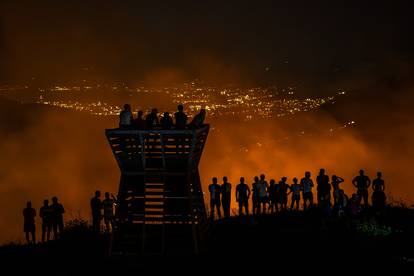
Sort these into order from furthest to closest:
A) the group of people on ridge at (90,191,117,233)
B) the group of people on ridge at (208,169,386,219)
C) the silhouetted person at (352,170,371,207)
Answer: the silhouetted person at (352,170,371,207) < the group of people on ridge at (208,169,386,219) < the group of people on ridge at (90,191,117,233)

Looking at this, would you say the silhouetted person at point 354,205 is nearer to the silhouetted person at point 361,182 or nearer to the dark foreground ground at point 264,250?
the dark foreground ground at point 264,250

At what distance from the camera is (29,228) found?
22.9 meters

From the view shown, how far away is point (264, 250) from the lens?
20.0m

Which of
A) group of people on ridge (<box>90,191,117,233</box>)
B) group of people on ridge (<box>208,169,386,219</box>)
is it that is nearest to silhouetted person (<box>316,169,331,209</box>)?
group of people on ridge (<box>208,169,386,219</box>)

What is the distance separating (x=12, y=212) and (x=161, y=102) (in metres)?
70.6

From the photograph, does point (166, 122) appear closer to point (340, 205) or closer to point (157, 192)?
point (157, 192)

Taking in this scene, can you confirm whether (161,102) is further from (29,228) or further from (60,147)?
(29,228)

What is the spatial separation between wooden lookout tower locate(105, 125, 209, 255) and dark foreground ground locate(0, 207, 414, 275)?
27.0 inches

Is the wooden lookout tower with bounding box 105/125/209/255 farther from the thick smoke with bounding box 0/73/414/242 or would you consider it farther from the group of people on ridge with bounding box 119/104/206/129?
the thick smoke with bounding box 0/73/414/242

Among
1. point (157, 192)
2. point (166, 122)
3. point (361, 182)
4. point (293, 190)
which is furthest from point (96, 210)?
point (361, 182)

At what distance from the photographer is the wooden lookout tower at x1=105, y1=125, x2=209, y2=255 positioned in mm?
18953

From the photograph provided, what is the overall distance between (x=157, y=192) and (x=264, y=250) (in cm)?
434

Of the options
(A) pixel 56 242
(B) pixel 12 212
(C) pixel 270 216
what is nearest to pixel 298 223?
(C) pixel 270 216

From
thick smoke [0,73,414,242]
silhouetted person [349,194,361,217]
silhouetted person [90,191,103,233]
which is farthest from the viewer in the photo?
thick smoke [0,73,414,242]
